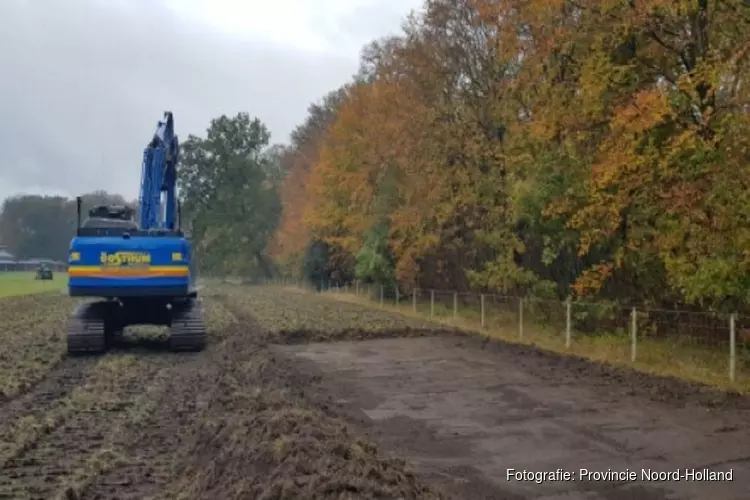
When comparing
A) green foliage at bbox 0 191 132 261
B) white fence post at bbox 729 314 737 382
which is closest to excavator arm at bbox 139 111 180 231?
white fence post at bbox 729 314 737 382

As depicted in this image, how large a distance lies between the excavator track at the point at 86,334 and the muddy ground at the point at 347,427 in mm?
462

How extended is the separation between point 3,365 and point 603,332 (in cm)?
1326

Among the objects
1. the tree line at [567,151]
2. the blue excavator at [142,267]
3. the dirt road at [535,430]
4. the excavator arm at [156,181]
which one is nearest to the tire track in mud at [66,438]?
the blue excavator at [142,267]

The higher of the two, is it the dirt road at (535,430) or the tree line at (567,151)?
the tree line at (567,151)

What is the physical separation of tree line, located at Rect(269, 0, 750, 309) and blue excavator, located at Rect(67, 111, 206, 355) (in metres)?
8.47

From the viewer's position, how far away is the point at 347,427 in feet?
31.8

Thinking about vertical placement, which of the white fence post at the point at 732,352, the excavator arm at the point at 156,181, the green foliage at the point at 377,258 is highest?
the excavator arm at the point at 156,181

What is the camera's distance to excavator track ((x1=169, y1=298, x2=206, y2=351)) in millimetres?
18828

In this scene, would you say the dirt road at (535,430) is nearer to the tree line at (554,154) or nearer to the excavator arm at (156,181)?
the tree line at (554,154)

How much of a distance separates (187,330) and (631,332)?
9.71 metres

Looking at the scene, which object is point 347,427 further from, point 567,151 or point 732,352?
point 567,151

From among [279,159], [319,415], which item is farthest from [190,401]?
[279,159]

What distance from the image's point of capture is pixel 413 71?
2923 centimetres

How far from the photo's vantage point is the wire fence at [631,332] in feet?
47.3
